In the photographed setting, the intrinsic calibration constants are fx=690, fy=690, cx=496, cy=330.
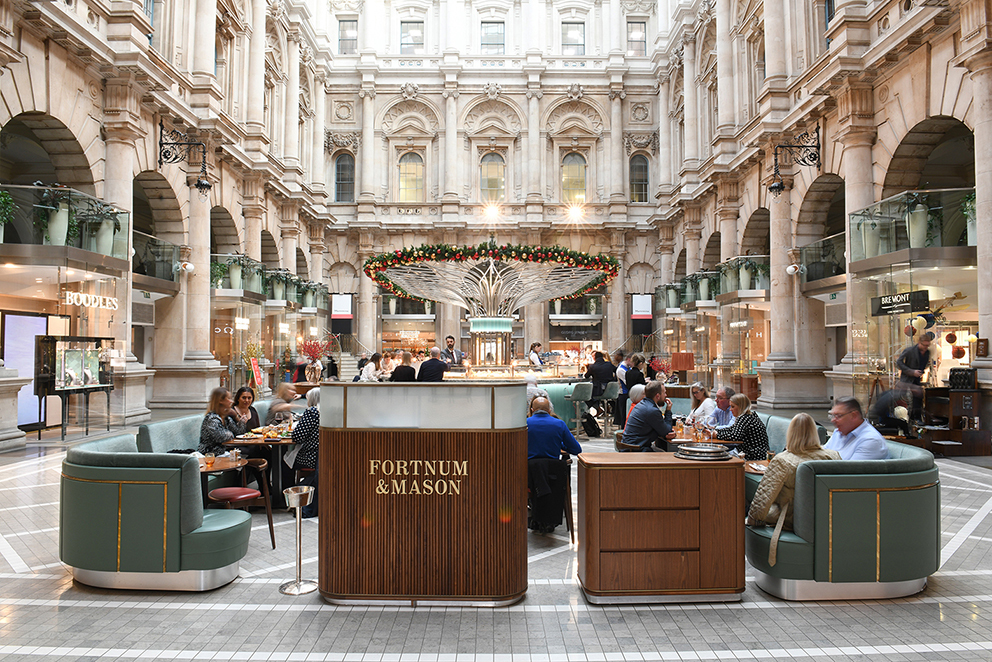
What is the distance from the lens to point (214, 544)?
4449 mm

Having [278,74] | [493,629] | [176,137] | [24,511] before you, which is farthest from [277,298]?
[493,629]

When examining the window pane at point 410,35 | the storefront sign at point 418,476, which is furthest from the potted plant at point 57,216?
the window pane at point 410,35

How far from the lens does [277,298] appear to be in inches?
785

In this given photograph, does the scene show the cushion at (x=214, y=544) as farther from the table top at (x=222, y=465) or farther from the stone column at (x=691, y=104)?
the stone column at (x=691, y=104)

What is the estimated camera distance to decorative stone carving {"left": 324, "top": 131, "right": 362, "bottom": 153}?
30.8 meters

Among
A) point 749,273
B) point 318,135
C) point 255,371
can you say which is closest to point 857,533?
point 749,273

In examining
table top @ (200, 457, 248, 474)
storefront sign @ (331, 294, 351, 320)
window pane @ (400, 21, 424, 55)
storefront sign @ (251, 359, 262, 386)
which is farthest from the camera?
window pane @ (400, 21, 424, 55)

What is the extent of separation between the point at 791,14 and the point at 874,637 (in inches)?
666

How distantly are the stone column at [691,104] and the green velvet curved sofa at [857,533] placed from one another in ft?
72.5

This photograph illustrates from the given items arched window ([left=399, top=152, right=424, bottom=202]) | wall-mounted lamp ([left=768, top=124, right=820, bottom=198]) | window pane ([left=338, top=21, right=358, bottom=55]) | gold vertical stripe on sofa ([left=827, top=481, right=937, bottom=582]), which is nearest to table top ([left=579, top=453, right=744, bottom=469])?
gold vertical stripe on sofa ([left=827, top=481, right=937, bottom=582])

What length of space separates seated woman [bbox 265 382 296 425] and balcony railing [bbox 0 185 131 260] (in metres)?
5.05

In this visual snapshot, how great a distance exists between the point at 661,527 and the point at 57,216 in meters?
10.3

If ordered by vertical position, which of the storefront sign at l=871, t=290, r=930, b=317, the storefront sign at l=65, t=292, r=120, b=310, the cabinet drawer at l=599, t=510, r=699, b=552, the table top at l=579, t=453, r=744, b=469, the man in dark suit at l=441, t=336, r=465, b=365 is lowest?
the cabinet drawer at l=599, t=510, r=699, b=552

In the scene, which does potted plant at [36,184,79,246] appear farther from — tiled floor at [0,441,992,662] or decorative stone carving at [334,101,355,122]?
decorative stone carving at [334,101,355,122]
